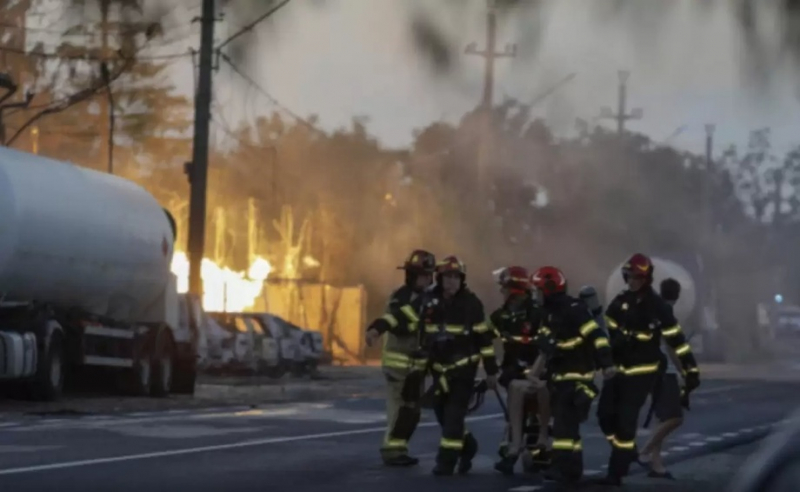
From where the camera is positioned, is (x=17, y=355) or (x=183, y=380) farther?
(x=183, y=380)

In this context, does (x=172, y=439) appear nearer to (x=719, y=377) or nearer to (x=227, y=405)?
(x=227, y=405)

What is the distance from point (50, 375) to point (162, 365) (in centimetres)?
434

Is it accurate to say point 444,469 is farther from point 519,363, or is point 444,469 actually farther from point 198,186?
point 198,186

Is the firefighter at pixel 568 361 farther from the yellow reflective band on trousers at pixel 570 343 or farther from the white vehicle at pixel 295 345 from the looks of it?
the white vehicle at pixel 295 345

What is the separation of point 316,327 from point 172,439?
34.3 metres

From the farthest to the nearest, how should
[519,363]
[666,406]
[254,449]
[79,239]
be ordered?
[79,239] < [254,449] < [666,406] < [519,363]

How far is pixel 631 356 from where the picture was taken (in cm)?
1520

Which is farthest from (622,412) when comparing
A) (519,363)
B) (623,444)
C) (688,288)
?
(688,288)

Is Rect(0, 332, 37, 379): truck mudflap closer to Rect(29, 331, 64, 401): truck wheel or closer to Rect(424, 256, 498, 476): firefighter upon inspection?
Rect(29, 331, 64, 401): truck wheel

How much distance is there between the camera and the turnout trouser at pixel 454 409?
15555 mm

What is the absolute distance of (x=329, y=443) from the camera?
63.9ft

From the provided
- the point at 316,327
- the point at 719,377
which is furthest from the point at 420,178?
the point at 719,377

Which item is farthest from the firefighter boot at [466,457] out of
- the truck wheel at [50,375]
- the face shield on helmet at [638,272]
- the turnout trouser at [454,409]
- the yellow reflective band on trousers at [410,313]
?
the truck wheel at [50,375]

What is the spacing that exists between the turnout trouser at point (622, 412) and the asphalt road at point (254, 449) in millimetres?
680
